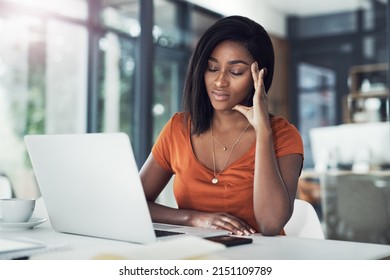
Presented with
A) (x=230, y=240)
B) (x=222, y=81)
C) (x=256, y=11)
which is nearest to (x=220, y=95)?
A: (x=222, y=81)

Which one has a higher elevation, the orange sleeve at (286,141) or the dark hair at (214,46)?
the dark hair at (214,46)

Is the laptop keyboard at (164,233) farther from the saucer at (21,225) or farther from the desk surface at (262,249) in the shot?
the saucer at (21,225)

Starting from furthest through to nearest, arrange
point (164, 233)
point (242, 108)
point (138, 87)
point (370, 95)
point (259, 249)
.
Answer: point (370, 95), point (138, 87), point (242, 108), point (164, 233), point (259, 249)

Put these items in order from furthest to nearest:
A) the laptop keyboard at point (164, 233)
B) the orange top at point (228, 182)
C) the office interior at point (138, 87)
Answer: the office interior at point (138, 87)
the orange top at point (228, 182)
the laptop keyboard at point (164, 233)

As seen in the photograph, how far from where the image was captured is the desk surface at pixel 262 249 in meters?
→ 0.93

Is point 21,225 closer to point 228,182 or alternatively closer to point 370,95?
point 228,182

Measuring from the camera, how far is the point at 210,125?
1684 mm

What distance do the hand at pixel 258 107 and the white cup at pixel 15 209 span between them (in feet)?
1.96

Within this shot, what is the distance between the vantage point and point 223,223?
127 centimetres

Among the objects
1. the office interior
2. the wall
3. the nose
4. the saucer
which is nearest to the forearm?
the nose

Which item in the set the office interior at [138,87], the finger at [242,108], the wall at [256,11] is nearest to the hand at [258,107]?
the finger at [242,108]

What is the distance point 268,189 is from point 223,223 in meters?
0.17

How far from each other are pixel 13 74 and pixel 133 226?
11.9 ft
